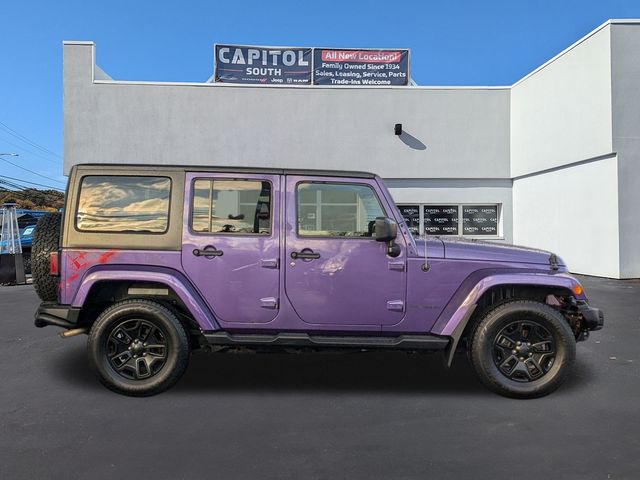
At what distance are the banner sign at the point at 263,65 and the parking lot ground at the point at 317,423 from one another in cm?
1353

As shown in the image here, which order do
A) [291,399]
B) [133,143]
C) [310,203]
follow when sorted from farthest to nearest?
[133,143] → [310,203] → [291,399]

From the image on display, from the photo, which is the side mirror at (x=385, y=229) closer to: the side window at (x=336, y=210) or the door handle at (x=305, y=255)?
the side window at (x=336, y=210)

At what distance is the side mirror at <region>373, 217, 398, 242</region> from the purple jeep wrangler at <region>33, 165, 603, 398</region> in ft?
0.08

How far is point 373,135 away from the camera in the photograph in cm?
1555

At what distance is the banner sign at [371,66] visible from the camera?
16906 mm

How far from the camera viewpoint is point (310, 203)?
416 cm

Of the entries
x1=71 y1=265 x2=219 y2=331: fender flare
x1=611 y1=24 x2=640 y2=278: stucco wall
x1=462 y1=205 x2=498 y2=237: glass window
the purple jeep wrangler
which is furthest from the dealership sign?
x1=71 y1=265 x2=219 y2=331: fender flare

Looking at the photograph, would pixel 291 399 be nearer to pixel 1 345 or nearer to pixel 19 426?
pixel 19 426

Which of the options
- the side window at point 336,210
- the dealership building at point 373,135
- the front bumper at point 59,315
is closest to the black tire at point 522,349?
the side window at point 336,210

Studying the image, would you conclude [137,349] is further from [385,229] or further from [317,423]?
[385,229]

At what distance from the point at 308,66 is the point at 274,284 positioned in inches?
567

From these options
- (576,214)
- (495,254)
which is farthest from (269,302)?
(576,214)

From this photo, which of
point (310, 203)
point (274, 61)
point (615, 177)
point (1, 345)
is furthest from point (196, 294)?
point (274, 61)

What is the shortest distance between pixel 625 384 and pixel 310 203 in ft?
11.1
